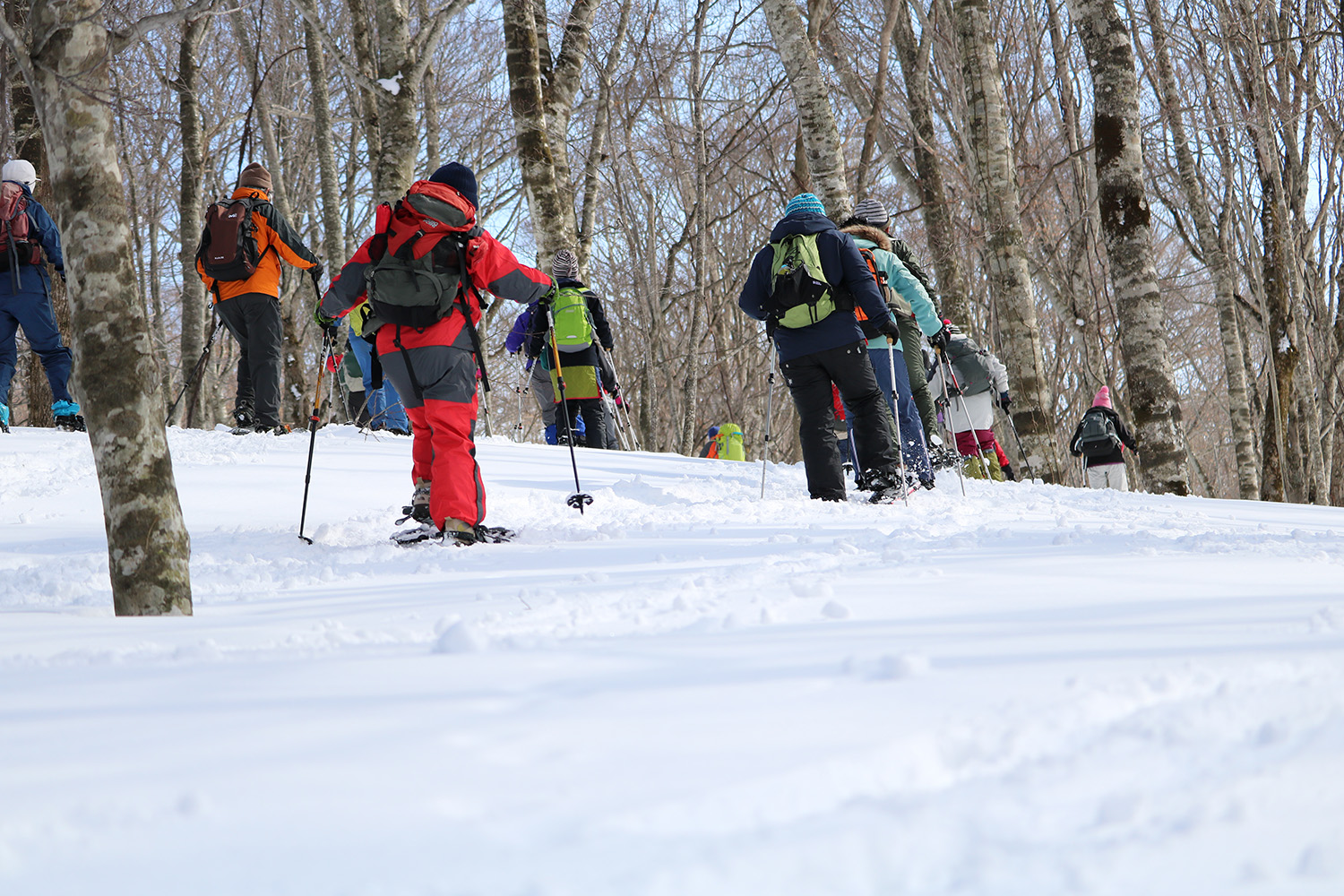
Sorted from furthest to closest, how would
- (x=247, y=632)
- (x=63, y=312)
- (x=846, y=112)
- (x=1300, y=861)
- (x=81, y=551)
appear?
(x=846, y=112) → (x=63, y=312) → (x=81, y=551) → (x=247, y=632) → (x=1300, y=861)

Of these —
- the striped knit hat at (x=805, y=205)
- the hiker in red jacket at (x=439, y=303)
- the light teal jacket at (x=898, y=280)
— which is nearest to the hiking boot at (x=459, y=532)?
the hiker in red jacket at (x=439, y=303)

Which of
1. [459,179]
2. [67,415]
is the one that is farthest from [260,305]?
[459,179]

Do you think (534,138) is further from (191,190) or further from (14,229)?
(191,190)

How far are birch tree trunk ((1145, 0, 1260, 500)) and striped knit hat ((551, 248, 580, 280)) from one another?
763cm

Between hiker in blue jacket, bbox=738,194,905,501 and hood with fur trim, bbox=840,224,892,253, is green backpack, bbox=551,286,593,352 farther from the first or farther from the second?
hiker in blue jacket, bbox=738,194,905,501

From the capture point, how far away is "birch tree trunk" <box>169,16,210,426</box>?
11930mm

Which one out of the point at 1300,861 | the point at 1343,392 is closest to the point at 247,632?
the point at 1300,861

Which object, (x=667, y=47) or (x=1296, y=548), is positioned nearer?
(x=1296, y=548)

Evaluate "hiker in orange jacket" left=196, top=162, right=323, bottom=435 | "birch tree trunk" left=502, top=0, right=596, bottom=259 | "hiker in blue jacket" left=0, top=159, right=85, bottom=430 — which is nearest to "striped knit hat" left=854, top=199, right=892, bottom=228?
"birch tree trunk" left=502, top=0, right=596, bottom=259

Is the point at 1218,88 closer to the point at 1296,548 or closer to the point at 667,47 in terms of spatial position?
the point at 667,47

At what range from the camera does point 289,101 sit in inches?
766

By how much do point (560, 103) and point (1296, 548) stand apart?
351 inches

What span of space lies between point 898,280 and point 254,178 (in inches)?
198

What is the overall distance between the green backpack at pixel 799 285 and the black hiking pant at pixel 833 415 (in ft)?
0.83
